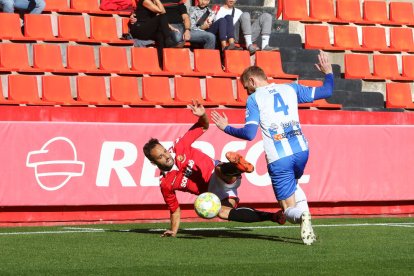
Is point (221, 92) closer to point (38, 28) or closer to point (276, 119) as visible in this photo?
point (38, 28)

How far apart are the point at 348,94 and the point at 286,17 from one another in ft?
8.43

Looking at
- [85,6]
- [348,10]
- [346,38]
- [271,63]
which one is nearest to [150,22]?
[85,6]

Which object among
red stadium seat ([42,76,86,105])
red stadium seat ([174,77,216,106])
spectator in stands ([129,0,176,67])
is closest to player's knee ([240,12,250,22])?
spectator in stands ([129,0,176,67])

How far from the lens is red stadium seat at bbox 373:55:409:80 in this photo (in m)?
21.8

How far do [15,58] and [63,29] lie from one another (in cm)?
152

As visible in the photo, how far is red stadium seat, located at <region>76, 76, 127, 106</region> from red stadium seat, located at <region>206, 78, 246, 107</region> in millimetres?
1923

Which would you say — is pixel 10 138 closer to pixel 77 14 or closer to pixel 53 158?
pixel 53 158

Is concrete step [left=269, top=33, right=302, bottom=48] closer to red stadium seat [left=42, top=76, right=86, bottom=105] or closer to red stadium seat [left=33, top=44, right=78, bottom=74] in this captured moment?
red stadium seat [left=33, top=44, right=78, bottom=74]

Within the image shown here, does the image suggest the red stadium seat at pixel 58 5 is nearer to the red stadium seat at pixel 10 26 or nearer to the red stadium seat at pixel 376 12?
the red stadium seat at pixel 10 26

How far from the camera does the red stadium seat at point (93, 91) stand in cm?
1739

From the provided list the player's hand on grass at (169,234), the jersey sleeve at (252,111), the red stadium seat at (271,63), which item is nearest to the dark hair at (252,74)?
the jersey sleeve at (252,111)

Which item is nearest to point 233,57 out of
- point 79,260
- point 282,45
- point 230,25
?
point 230,25

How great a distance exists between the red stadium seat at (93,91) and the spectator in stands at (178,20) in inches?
91.6

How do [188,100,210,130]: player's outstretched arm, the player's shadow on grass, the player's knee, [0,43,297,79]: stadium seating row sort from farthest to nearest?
the player's knee, [0,43,297,79]: stadium seating row, the player's shadow on grass, [188,100,210,130]: player's outstretched arm
